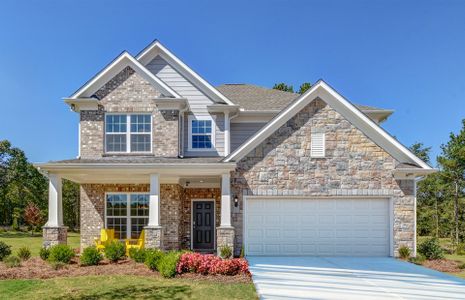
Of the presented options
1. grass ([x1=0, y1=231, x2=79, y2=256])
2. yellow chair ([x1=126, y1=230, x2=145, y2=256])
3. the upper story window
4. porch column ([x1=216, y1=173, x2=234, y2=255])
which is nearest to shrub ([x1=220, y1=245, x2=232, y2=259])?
porch column ([x1=216, y1=173, x2=234, y2=255])

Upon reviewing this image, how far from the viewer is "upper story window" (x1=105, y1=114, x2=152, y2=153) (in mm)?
14781

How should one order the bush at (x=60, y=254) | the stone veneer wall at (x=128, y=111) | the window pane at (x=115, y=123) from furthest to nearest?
the window pane at (x=115, y=123), the stone veneer wall at (x=128, y=111), the bush at (x=60, y=254)

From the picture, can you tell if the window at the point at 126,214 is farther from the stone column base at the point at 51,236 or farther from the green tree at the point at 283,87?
the green tree at the point at 283,87

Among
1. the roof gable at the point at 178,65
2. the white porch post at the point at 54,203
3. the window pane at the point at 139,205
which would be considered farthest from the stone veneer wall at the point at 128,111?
the window pane at the point at 139,205

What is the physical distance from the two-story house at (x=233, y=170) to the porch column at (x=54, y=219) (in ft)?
0.12

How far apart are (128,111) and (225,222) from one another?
20.3 feet

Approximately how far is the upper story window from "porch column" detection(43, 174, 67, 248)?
256 centimetres

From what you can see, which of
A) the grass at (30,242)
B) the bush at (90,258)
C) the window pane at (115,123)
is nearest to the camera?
the bush at (90,258)

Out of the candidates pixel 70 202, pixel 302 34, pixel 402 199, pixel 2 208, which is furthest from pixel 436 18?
pixel 2 208

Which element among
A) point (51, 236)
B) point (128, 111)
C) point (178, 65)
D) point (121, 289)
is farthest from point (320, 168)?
point (51, 236)

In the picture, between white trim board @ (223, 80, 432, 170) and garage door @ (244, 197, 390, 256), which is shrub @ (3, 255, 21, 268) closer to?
garage door @ (244, 197, 390, 256)

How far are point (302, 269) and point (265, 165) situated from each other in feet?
13.6

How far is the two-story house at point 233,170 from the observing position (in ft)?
42.8

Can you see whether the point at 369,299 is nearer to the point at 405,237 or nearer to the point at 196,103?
the point at 405,237
